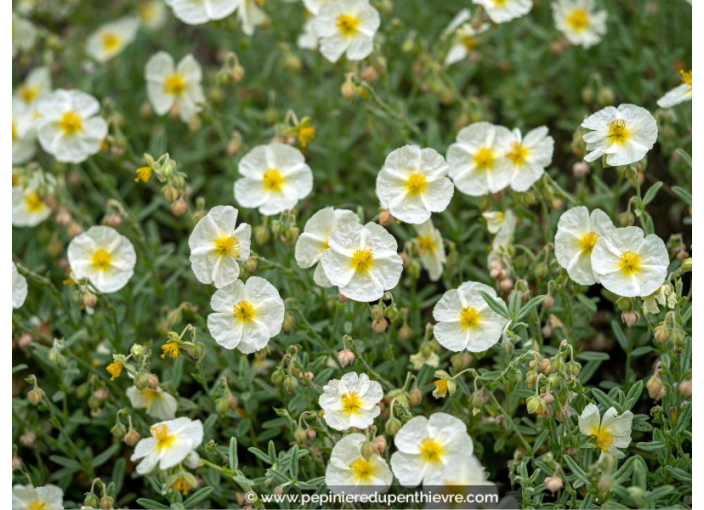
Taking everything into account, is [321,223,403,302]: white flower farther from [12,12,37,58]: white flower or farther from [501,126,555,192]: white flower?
[12,12,37,58]: white flower

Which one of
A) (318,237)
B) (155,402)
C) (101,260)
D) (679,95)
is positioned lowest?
(155,402)

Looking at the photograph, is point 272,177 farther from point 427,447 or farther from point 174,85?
point 427,447

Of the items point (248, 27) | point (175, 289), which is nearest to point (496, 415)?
point (175, 289)

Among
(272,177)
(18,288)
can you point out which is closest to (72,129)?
(18,288)

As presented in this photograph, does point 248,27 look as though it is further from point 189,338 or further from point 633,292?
point 633,292

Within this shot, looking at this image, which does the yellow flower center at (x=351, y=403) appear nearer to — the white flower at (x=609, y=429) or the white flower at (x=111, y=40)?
the white flower at (x=609, y=429)

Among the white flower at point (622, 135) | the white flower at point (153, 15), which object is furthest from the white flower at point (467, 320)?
the white flower at point (153, 15)

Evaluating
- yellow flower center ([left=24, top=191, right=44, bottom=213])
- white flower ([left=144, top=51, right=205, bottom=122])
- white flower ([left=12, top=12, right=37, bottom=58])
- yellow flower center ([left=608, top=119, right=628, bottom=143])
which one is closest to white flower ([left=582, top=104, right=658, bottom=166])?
yellow flower center ([left=608, top=119, right=628, bottom=143])
